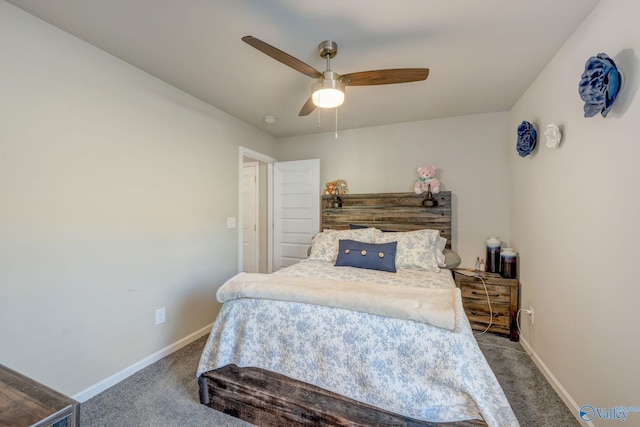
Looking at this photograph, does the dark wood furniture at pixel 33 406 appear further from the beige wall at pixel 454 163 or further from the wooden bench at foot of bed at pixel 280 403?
the beige wall at pixel 454 163

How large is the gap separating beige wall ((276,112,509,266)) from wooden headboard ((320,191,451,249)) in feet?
0.50

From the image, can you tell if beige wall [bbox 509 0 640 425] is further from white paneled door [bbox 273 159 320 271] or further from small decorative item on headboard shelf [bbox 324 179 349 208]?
white paneled door [bbox 273 159 320 271]

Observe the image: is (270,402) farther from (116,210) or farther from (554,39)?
(554,39)

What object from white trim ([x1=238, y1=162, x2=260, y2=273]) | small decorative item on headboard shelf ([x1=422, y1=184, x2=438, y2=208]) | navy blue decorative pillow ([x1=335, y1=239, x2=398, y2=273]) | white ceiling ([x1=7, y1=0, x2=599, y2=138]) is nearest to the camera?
white ceiling ([x1=7, y1=0, x2=599, y2=138])

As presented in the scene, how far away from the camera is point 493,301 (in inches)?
106

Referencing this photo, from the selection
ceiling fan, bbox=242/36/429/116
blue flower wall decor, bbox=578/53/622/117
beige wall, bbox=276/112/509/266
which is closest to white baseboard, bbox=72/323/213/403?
ceiling fan, bbox=242/36/429/116

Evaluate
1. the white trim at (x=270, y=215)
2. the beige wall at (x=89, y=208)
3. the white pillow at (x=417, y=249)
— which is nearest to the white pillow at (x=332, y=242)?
the white pillow at (x=417, y=249)

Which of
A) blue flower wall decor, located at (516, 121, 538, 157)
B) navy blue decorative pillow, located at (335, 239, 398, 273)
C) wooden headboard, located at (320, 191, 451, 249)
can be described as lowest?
navy blue decorative pillow, located at (335, 239, 398, 273)

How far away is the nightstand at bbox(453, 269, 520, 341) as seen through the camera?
263 centimetres

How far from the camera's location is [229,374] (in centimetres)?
170

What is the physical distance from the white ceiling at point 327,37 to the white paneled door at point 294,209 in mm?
1348

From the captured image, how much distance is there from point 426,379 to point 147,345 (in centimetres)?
223

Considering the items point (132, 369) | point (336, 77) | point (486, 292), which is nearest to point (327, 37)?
point (336, 77)

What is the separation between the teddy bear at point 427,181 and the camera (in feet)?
10.5
